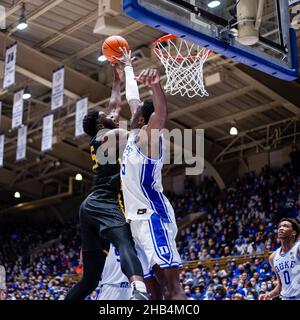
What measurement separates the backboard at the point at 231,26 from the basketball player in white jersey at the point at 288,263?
64.3 inches

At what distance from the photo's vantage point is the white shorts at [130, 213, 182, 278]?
3.96 m

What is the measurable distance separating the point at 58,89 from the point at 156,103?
11381 millimetres

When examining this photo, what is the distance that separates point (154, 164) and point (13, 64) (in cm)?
1048

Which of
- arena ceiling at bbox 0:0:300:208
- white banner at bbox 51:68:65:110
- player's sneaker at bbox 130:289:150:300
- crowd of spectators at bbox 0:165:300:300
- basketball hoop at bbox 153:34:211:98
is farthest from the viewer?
arena ceiling at bbox 0:0:300:208

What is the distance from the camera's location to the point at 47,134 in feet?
53.3

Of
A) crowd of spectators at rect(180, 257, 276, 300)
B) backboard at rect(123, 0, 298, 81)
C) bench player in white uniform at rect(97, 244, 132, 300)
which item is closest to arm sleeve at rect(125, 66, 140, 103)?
backboard at rect(123, 0, 298, 81)

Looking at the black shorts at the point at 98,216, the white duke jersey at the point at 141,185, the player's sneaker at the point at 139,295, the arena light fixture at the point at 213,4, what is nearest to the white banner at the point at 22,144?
the arena light fixture at the point at 213,4

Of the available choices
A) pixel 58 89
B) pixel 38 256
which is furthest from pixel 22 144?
pixel 38 256

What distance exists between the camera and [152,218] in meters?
4.10

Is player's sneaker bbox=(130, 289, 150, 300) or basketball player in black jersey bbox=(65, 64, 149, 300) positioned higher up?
basketball player in black jersey bbox=(65, 64, 149, 300)

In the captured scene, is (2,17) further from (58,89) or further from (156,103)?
(156,103)

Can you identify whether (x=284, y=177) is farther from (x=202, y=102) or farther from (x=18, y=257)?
(x=18, y=257)

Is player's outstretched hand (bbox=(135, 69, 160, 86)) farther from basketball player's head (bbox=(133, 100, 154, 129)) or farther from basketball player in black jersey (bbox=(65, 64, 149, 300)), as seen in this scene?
basketball player in black jersey (bbox=(65, 64, 149, 300))

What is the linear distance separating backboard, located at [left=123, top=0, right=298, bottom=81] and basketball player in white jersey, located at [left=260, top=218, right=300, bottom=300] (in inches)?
64.3
